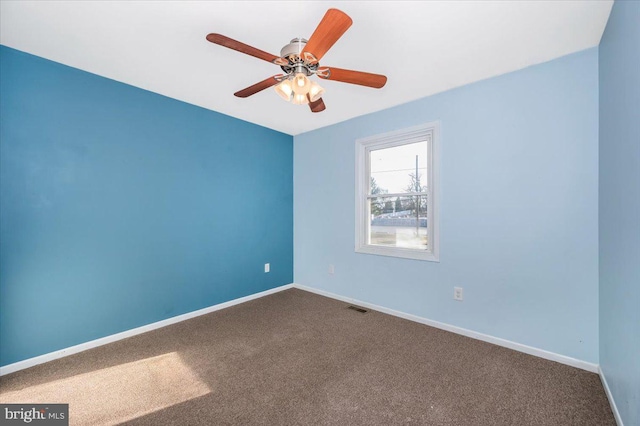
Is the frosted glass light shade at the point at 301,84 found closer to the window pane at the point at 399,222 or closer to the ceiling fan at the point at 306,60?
the ceiling fan at the point at 306,60

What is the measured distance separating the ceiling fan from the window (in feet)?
4.38

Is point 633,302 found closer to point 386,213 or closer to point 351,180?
point 386,213

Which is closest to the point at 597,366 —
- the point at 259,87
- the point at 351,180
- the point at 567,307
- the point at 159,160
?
the point at 567,307

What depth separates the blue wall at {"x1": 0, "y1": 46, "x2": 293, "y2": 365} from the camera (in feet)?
6.57

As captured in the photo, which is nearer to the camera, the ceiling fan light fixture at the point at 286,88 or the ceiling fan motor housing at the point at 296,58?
the ceiling fan motor housing at the point at 296,58

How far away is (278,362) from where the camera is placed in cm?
209

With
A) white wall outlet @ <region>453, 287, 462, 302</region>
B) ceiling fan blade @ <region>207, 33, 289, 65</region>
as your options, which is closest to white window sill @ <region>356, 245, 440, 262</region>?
white wall outlet @ <region>453, 287, 462, 302</region>

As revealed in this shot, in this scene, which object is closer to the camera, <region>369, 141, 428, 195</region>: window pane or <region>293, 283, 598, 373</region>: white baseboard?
<region>293, 283, 598, 373</region>: white baseboard

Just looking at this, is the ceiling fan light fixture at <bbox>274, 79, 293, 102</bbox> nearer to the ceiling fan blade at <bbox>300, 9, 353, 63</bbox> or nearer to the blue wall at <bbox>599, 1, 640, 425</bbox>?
the ceiling fan blade at <bbox>300, 9, 353, 63</bbox>

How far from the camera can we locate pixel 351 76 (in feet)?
5.60

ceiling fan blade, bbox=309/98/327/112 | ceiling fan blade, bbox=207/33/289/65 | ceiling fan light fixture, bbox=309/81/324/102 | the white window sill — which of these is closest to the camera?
ceiling fan blade, bbox=207/33/289/65

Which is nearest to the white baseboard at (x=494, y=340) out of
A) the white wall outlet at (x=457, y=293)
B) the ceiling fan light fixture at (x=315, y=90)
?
the white wall outlet at (x=457, y=293)

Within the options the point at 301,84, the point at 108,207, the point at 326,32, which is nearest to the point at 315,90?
the point at 301,84

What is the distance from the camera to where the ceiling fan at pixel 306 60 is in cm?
130
